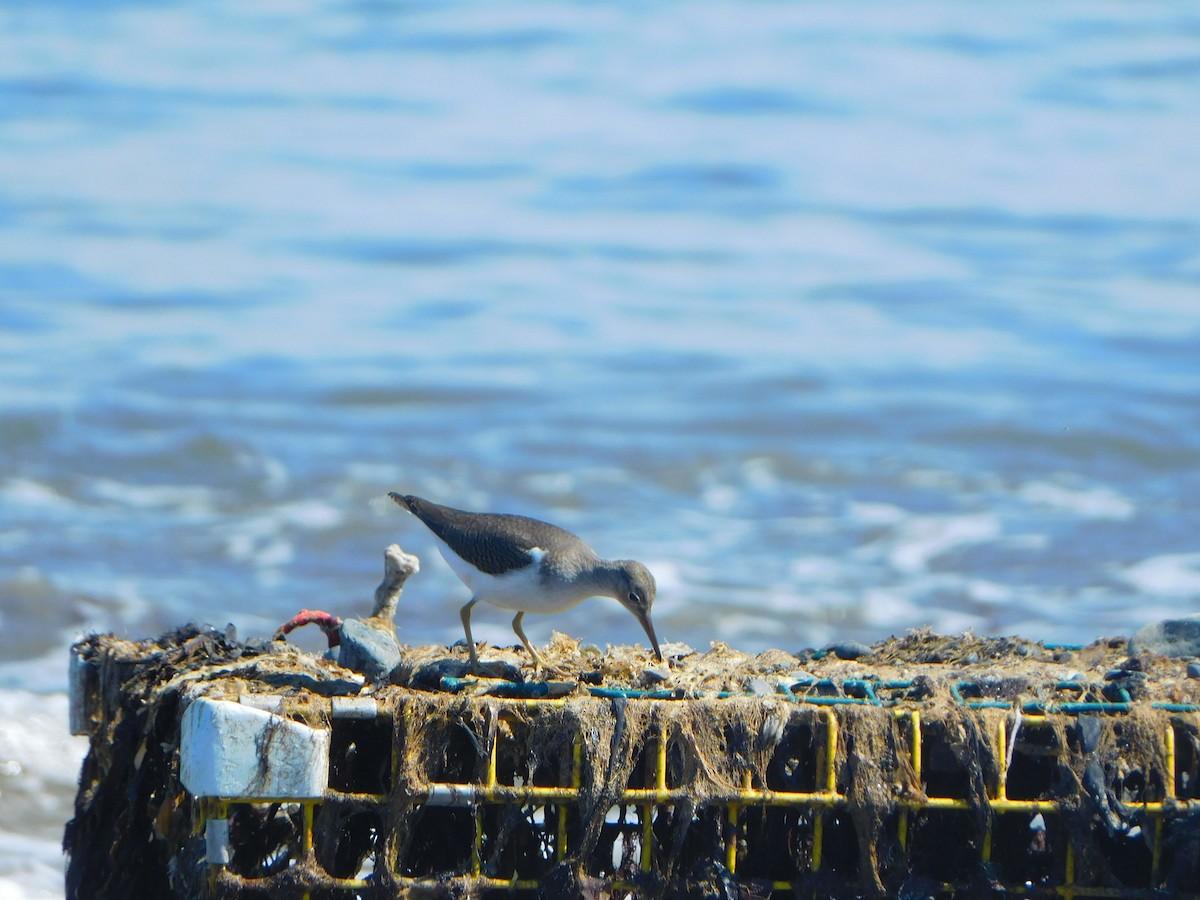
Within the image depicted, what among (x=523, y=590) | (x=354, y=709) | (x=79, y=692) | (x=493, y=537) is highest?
(x=493, y=537)

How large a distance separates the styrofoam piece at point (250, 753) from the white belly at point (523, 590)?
174 centimetres

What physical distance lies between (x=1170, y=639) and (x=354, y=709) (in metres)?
3.20

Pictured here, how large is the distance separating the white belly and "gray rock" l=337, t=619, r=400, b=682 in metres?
0.54

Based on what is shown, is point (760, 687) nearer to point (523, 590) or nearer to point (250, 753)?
point (523, 590)

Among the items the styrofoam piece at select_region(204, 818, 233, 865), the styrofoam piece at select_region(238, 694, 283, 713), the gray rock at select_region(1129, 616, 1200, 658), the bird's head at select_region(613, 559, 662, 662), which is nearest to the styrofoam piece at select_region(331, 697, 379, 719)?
the styrofoam piece at select_region(238, 694, 283, 713)

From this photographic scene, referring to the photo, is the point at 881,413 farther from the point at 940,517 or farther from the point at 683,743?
the point at 683,743

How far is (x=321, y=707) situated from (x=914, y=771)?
5.75 ft

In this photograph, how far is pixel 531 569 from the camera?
598 centimetres

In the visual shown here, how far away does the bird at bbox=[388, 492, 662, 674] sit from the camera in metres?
5.99

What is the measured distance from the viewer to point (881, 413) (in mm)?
16094

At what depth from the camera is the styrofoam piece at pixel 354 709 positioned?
4531 millimetres

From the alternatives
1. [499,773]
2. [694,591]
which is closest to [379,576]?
[694,591]

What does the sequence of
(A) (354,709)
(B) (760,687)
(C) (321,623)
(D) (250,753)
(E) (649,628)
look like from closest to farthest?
(D) (250,753), (A) (354,709), (B) (760,687), (C) (321,623), (E) (649,628)

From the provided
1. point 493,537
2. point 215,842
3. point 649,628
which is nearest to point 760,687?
point 649,628
